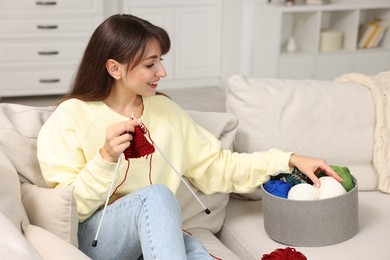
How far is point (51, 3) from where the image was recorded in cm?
470

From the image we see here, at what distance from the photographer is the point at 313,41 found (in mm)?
5219

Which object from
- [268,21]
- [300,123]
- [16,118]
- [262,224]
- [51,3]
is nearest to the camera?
[16,118]

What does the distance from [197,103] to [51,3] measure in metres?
1.33

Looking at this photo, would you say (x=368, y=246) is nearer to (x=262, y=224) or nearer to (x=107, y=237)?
(x=262, y=224)

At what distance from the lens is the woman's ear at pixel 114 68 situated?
176cm

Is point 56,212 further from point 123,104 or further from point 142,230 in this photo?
point 123,104

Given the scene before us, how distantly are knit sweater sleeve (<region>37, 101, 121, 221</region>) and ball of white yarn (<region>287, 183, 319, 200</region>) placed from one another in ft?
1.74

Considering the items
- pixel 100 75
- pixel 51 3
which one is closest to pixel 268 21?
pixel 51 3

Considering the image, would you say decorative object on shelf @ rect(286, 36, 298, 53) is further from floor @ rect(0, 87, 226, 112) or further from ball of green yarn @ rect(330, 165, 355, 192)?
ball of green yarn @ rect(330, 165, 355, 192)

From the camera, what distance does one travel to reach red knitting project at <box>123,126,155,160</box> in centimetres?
157

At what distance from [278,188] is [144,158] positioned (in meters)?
0.40

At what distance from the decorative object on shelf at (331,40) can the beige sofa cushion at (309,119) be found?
122 inches

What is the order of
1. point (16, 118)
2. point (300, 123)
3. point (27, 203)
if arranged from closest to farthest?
1. point (27, 203)
2. point (16, 118)
3. point (300, 123)

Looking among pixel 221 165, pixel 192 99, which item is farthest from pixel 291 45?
pixel 221 165
